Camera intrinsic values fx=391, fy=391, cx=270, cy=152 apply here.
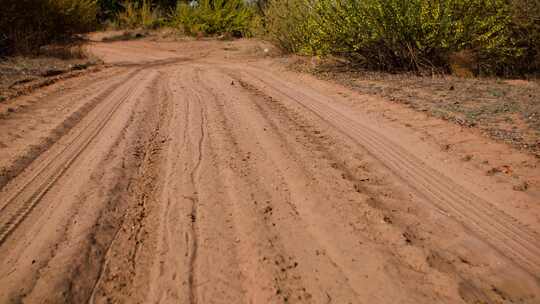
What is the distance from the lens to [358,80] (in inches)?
312

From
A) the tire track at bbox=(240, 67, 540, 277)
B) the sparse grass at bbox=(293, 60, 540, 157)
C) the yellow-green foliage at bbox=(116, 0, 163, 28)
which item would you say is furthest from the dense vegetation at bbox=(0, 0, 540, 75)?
the yellow-green foliage at bbox=(116, 0, 163, 28)

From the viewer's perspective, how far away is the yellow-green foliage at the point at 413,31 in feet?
24.9

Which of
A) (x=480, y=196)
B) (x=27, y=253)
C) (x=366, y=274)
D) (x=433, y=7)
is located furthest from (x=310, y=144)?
(x=433, y=7)

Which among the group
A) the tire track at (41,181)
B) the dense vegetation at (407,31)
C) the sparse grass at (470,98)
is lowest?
the tire track at (41,181)

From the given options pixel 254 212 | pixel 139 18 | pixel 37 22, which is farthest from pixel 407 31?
pixel 139 18

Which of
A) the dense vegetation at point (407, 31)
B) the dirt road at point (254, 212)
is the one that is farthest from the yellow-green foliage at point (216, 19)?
the dirt road at point (254, 212)

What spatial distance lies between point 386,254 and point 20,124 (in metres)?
4.51

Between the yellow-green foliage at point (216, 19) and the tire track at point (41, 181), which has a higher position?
the yellow-green foliage at point (216, 19)

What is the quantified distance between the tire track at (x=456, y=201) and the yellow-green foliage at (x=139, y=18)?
1907 cm

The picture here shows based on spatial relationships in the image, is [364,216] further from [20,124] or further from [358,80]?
[358,80]

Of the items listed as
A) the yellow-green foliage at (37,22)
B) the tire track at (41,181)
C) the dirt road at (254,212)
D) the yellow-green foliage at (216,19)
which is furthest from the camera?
the yellow-green foliage at (216,19)

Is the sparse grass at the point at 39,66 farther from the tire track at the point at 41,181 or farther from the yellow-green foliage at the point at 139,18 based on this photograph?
the yellow-green foliage at the point at 139,18

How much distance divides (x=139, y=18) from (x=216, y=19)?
18.3 feet

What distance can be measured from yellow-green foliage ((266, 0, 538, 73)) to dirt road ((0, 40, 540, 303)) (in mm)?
3523
